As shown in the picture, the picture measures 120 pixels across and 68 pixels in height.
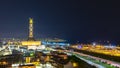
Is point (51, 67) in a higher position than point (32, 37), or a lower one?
lower

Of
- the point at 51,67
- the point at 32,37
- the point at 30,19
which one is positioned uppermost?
the point at 30,19

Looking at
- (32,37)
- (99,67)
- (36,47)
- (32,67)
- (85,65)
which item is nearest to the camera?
(99,67)

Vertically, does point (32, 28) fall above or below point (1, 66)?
above

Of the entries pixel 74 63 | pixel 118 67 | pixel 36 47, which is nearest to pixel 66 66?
pixel 74 63

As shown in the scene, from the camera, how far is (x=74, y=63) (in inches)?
1626

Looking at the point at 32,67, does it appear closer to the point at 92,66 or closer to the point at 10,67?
the point at 10,67

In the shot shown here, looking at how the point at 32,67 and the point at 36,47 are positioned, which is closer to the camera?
the point at 32,67

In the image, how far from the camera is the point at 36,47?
341ft

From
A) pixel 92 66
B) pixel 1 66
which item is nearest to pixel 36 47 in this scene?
pixel 1 66

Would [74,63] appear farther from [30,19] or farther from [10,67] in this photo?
[30,19]

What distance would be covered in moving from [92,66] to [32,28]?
262ft

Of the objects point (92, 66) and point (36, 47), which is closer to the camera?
point (92, 66)

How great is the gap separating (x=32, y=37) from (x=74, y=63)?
7440 centimetres

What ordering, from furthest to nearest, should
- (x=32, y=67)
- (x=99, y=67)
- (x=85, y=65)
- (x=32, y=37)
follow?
(x=32, y=37), (x=32, y=67), (x=85, y=65), (x=99, y=67)
